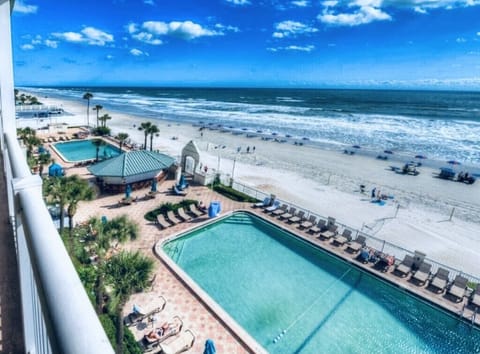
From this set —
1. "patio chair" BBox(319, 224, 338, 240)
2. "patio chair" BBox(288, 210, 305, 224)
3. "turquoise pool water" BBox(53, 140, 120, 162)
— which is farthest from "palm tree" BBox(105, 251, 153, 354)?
"turquoise pool water" BBox(53, 140, 120, 162)

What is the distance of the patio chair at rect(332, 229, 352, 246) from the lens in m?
17.2

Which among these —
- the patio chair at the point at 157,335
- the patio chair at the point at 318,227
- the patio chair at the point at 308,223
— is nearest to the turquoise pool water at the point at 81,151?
the patio chair at the point at 308,223

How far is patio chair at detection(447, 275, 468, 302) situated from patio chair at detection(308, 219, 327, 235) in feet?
22.8

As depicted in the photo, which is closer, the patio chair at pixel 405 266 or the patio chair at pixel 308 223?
the patio chair at pixel 405 266

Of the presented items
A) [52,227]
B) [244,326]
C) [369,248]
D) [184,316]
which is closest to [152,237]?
[184,316]

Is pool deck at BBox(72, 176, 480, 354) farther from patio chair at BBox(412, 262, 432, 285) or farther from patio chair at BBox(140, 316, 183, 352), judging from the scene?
patio chair at BBox(412, 262, 432, 285)

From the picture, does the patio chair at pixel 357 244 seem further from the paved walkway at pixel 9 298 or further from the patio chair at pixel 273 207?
the paved walkway at pixel 9 298

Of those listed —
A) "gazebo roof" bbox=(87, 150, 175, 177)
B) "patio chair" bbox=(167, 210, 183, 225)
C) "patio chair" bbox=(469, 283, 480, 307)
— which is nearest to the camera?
"patio chair" bbox=(469, 283, 480, 307)

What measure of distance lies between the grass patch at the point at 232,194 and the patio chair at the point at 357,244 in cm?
786

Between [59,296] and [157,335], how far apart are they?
10.4 m

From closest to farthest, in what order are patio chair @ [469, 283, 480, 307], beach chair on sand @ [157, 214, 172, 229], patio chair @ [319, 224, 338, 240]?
patio chair @ [469, 283, 480, 307] < beach chair on sand @ [157, 214, 172, 229] < patio chair @ [319, 224, 338, 240]

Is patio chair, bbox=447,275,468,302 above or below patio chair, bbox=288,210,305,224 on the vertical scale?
below

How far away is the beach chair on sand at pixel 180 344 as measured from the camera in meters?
9.41

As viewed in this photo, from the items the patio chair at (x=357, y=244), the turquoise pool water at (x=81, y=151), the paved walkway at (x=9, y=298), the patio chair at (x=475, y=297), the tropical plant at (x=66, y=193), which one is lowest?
the patio chair at (x=475, y=297)
